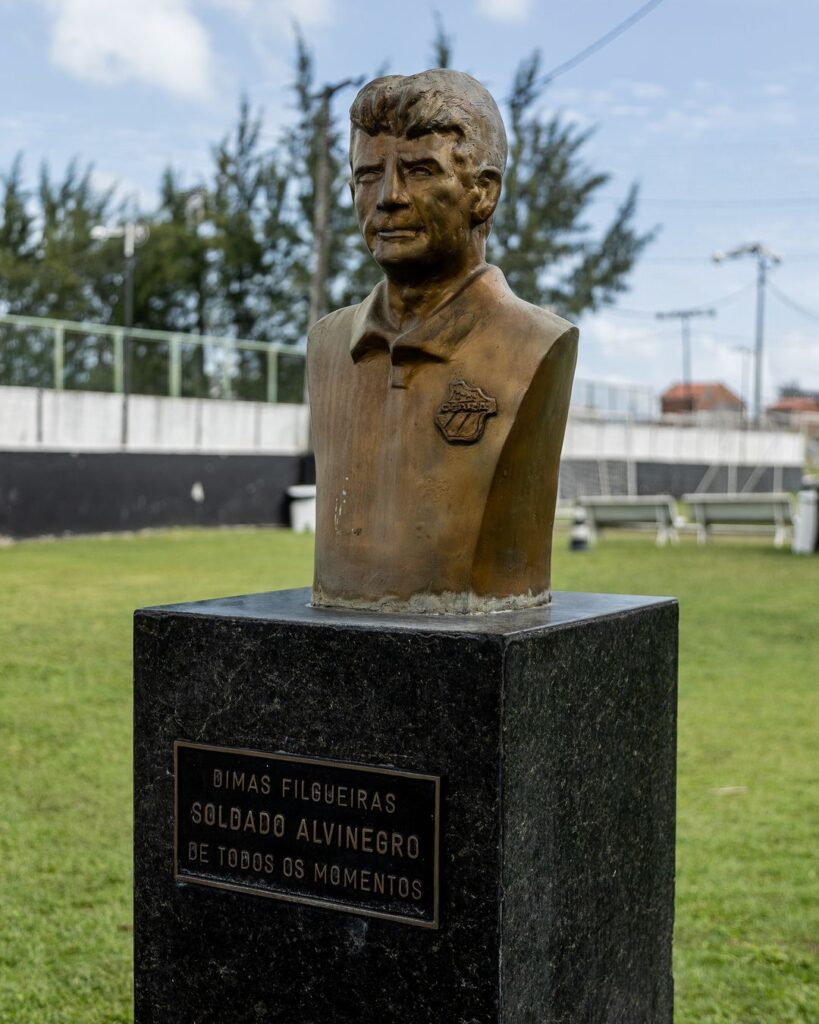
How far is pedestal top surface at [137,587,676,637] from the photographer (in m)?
2.72

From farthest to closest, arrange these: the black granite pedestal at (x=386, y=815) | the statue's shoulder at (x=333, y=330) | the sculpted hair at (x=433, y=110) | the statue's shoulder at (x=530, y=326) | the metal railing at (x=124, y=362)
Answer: the metal railing at (x=124, y=362), the statue's shoulder at (x=333, y=330), the statue's shoulder at (x=530, y=326), the sculpted hair at (x=433, y=110), the black granite pedestal at (x=386, y=815)

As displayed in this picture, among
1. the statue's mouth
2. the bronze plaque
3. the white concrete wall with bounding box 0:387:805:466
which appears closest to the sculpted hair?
the statue's mouth

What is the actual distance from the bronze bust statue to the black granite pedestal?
177mm

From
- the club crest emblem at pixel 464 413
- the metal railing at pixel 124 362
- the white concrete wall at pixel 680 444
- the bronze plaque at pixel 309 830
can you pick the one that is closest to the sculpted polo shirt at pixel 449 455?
the club crest emblem at pixel 464 413

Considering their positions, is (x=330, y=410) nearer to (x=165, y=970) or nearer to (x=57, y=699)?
(x=165, y=970)

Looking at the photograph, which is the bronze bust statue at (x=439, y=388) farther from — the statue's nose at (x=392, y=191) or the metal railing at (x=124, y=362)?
the metal railing at (x=124, y=362)

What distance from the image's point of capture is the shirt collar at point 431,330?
304 centimetres

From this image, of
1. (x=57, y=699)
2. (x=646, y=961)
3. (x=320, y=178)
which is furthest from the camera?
(x=320, y=178)

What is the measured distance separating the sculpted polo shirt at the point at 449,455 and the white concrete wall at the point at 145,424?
1313 centimetres

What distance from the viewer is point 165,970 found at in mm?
2965

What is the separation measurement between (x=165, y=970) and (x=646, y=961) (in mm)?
1213

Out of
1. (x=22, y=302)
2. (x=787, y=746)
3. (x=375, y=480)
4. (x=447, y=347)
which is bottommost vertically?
(x=787, y=746)

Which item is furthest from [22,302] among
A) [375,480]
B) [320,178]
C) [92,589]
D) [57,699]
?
[375,480]

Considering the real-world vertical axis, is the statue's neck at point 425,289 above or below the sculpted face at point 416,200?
below
